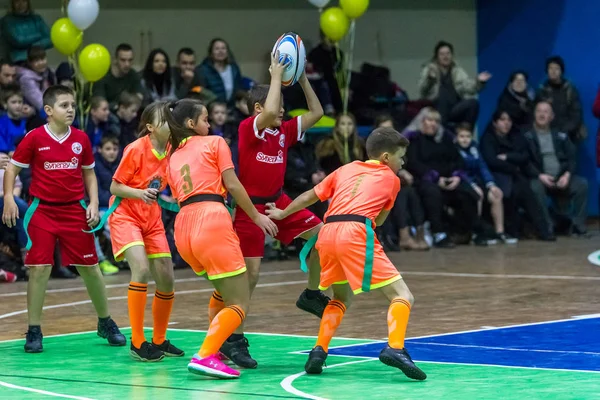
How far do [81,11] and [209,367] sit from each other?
25.3 ft

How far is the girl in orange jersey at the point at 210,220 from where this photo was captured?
287 inches

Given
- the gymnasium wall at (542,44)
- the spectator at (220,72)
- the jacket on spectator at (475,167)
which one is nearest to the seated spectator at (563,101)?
the gymnasium wall at (542,44)

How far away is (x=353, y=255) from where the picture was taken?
734 centimetres

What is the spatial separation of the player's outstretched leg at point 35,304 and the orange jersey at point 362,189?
246 cm

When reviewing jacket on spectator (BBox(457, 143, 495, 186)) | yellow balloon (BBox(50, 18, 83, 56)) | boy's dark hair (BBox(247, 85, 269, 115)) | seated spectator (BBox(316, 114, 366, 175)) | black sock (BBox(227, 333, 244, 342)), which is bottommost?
black sock (BBox(227, 333, 244, 342))

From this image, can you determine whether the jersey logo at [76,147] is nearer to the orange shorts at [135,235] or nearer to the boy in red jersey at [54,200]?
the boy in red jersey at [54,200]

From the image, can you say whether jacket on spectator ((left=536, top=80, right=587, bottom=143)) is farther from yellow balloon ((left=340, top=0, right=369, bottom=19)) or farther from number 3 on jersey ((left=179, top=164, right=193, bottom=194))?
number 3 on jersey ((left=179, top=164, right=193, bottom=194))

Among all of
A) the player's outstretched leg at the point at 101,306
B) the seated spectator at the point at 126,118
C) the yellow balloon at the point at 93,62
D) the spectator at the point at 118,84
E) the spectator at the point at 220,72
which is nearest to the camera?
the player's outstretched leg at the point at 101,306

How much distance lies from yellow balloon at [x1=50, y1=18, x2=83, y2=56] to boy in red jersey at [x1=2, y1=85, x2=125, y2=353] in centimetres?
537

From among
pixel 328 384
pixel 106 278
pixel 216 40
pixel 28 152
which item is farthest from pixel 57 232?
pixel 216 40

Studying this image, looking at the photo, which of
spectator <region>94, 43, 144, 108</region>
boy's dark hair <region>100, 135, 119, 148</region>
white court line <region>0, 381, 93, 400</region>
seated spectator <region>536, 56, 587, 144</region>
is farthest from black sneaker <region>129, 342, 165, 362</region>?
seated spectator <region>536, 56, 587, 144</region>

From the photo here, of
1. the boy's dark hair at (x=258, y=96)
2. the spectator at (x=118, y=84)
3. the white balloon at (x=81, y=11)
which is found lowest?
the boy's dark hair at (x=258, y=96)

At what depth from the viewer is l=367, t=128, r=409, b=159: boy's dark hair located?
7586mm

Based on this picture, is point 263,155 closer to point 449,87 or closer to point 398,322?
point 398,322
